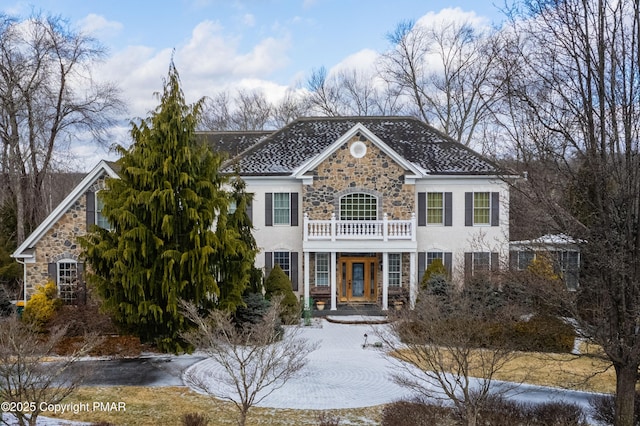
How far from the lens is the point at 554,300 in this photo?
8.77 metres

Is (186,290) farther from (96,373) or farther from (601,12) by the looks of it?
(601,12)


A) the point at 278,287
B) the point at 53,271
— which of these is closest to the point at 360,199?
the point at 278,287

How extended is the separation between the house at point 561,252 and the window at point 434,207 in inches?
568

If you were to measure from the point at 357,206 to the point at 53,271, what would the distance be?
1341 cm

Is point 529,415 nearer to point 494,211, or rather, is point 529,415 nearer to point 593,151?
point 593,151

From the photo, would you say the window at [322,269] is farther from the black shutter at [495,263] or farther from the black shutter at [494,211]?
the black shutter at [494,211]

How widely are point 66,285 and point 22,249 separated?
7.57ft

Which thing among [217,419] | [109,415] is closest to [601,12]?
[217,419]

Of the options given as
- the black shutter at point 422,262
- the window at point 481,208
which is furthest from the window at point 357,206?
the window at point 481,208

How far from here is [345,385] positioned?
13.3 meters

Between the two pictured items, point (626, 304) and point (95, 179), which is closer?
point (626, 304)

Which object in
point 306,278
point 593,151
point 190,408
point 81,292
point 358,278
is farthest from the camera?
point 358,278

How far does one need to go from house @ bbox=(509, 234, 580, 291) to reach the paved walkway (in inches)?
167

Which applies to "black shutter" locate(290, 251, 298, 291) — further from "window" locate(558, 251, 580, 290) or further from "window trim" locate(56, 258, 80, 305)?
"window" locate(558, 251, 580, 290)
